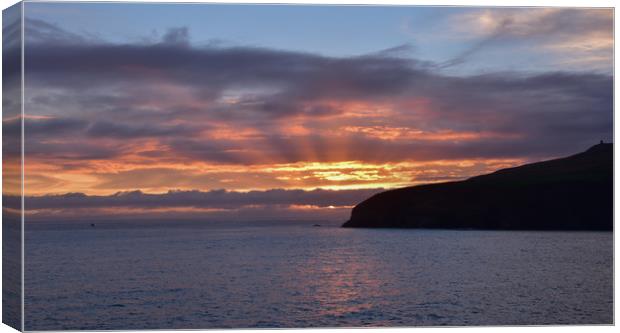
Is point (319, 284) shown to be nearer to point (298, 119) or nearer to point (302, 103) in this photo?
point (298, 119)

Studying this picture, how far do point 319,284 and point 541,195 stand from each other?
15.7m

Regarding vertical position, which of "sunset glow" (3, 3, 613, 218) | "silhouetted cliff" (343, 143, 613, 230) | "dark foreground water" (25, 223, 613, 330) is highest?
"sunset glow" (3, 3, 613, 218)

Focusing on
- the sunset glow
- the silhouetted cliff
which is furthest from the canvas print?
the silhouetted cliff

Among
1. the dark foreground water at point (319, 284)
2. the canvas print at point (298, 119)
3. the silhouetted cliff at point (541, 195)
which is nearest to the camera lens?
the canvas print at point (298, 119)

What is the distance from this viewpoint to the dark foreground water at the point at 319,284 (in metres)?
24.8

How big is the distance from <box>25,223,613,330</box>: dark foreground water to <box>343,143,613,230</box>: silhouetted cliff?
115 centimetres

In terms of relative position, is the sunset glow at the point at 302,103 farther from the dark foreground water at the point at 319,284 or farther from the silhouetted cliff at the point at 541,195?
the dark foreground water at the point at 319,284

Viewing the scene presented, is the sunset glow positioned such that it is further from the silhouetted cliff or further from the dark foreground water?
the dark foreground water

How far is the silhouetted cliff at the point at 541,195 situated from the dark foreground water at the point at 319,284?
115cm

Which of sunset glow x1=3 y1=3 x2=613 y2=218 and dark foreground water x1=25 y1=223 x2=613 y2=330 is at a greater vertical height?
sunset glow x1=3 y1=3 x2=613 y2=218

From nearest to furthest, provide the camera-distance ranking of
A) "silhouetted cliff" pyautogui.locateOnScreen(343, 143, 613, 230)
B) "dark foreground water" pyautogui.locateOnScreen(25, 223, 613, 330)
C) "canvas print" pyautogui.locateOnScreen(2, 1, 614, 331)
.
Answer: "canvas print" pyautogui.locateOnScreen(2, 1, 614, 331) → "dark foreground water" pyautogui.locateOnScreen(25, 223, 613, 330) → "silhouetted cliff" pyautogui.locateOnScreen(343, 143, 613, 230)

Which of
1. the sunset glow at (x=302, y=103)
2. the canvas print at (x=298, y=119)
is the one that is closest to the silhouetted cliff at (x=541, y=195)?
the canvas print at (x=298, y=119)

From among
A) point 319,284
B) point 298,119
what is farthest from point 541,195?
point 298,119

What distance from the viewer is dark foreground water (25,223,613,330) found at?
24.8m
